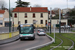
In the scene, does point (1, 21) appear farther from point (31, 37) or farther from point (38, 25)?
point (31, 37)

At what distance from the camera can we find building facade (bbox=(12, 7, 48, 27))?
7200 cm

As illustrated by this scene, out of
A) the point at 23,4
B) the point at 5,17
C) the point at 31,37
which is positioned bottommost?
the point at 31,37

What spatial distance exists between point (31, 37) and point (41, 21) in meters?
49.1

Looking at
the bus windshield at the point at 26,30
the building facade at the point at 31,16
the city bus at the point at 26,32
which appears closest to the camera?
the city bus at the point at 26,32

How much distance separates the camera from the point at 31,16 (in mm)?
72562

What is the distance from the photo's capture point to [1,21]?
240ft

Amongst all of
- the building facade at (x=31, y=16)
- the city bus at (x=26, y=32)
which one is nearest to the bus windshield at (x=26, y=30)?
the city bus at (x=26, y=32)

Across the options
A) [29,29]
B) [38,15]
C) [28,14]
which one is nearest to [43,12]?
[38,15]

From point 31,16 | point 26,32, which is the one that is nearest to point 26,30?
point 26,32

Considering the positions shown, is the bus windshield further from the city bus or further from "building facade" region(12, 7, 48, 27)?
"building facade" region(12, 7, 48, 27)

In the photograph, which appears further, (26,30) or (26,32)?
(26,30)

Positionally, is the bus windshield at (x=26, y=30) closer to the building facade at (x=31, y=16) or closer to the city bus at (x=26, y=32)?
the city bus at (x=26, y=32)

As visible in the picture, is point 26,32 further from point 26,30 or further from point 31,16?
point 31,16

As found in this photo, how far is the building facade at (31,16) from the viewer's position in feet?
236
